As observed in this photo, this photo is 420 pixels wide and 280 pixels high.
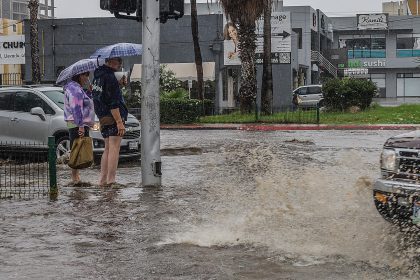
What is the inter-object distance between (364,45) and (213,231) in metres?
70.0

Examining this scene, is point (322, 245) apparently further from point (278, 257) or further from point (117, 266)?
point (117, 266)

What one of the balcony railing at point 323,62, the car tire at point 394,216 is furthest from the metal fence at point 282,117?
the balcony railing at point 323,62

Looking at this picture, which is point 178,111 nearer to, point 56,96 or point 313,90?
point 313,90

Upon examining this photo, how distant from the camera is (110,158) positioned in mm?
10141

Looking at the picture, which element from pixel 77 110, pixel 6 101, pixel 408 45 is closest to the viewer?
pixel 77 110

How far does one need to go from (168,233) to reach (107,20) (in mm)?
35779

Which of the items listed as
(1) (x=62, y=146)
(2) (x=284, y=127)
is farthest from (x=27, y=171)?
(2) (x=284, y=127)

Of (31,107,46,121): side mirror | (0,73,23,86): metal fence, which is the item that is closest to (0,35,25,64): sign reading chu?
(0,73,23,86): metal fence

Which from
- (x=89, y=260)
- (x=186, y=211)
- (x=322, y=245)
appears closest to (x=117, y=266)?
(x=89, y=260)

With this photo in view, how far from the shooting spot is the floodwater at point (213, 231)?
19.1ft

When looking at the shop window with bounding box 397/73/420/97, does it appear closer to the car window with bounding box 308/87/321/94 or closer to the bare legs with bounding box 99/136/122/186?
the car window with bounding box 308/87/321/94

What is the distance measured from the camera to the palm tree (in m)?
29.1

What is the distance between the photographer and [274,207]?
829 cm

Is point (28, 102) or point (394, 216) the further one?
point (28, 102)
